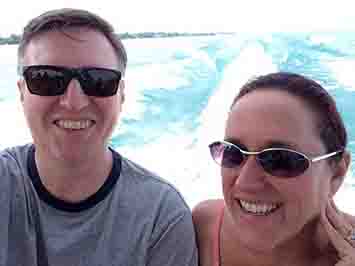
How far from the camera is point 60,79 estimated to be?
1.28m

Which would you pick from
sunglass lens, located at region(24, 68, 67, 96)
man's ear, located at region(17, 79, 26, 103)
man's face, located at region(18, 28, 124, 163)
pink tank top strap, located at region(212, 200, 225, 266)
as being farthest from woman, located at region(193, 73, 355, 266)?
man's ear, located at region(17, 79, 26, 103)

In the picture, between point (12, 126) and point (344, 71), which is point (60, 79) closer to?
point (12, 126)

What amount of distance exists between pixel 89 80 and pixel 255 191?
56cm

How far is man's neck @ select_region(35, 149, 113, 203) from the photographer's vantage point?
1372mm

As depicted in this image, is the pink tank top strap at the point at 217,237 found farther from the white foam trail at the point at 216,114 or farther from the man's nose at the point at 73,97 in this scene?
the white foam trail at the point at 216,114

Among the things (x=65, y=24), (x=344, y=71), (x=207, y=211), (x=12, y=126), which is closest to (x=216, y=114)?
(x=344, y=71)

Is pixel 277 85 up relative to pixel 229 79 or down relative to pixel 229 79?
up

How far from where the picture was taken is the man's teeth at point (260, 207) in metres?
1.11

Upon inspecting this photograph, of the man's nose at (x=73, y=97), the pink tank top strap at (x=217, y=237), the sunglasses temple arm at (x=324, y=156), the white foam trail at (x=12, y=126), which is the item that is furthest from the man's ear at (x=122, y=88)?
the white foam trail at (x=12, y=126)

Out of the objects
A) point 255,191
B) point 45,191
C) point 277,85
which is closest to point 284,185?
point 255,191

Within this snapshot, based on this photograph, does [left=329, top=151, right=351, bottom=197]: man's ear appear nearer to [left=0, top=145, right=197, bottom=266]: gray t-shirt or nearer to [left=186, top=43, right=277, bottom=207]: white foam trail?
[left=0, top=145, right=197, bottom=266]: gray t-shirt

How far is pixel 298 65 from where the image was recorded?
228 inches

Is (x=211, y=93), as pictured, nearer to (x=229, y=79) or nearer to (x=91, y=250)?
(x=229, y=79)

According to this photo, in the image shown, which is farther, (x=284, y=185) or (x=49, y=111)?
(x=49, y=111)
